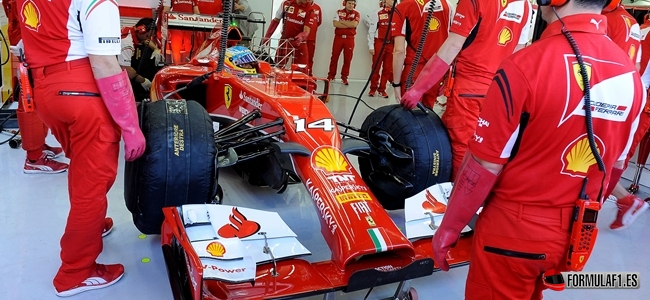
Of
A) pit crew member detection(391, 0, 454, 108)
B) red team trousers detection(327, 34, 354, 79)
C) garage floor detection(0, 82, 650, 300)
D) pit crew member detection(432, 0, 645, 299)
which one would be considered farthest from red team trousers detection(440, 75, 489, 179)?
red team trousers detection(327, 34, 354, 79)

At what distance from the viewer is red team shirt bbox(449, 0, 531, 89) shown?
2891 mm

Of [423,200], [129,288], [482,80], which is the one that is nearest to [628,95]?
[423,200]

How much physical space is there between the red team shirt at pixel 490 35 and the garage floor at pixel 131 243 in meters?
1.08

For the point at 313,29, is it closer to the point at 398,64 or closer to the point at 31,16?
the point at 398,64

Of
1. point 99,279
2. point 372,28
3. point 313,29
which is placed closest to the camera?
point 99,279

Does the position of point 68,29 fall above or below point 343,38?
above

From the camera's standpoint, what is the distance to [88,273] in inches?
93.9

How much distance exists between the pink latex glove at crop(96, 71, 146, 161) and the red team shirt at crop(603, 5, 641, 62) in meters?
3.13

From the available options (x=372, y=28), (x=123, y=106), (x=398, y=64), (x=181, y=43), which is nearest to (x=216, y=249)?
(x=123, y=106)

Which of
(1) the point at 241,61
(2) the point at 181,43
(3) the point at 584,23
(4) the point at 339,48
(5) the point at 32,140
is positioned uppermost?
(3) the point at 584,23

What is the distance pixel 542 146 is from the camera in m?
1.37

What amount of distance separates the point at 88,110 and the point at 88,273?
0.77 meters

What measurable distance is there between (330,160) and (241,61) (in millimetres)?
1655
